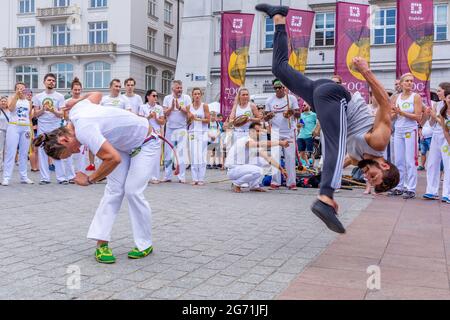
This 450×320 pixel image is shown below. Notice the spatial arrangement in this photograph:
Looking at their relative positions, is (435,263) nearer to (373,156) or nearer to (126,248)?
(373,156)

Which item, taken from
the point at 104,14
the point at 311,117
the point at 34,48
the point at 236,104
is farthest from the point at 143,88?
the point at 236,104

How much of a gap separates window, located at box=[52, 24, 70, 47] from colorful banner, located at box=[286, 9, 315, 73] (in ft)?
104

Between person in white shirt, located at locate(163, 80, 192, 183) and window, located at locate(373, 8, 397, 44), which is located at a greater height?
window, located at locate(373, 8, 397, 44)

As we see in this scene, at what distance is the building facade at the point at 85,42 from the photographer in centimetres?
4316

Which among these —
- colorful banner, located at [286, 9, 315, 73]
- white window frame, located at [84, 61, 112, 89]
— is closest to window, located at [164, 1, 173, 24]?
white window frame, located at [84, 61, 112, 89]

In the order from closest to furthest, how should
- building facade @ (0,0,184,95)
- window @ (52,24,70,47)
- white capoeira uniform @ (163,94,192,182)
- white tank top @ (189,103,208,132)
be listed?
white tank top @ (189,103,208,132), white capoeira uniform @ (163,94,192,182), building facade @ (0,0,184,95), window @ (52,24,70,47)

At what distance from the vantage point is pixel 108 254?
415 cm

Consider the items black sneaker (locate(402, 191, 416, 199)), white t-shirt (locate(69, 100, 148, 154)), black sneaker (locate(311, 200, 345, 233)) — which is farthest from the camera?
black sneaker (locate(402, 191, 416, 199))

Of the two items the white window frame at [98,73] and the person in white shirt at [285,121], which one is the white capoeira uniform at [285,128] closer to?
the person in white shirt at [285,121]

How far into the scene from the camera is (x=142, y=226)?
4.42m

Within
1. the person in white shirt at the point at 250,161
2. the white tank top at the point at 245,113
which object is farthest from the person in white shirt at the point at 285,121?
the white tank top at the point at 245,113

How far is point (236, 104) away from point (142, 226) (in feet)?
20.8

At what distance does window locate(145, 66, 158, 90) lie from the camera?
4621cm

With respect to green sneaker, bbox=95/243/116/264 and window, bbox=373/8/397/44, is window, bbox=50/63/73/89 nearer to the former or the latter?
window, bbox=373/8/397/44
